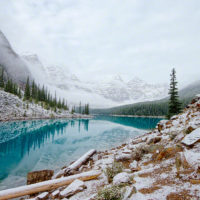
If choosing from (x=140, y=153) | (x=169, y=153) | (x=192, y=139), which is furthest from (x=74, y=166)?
(x=192, y=139)

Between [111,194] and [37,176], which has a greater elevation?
[111,194]

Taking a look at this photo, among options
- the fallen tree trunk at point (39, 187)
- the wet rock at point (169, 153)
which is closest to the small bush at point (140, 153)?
the wet rock at point (169, 153)

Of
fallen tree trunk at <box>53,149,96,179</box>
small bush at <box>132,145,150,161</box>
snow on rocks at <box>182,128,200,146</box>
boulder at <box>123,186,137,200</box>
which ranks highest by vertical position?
snow on rocks at <box>182,128,200,146</box>

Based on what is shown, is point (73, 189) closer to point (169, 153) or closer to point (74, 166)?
point (74, 166)

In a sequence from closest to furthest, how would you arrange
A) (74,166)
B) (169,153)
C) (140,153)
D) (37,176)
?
(169,153) → (37,176) → (140,153) → (74,166)

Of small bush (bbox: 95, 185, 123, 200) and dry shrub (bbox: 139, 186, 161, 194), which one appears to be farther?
dry shrub (bbox: 139, 186, 161, 194)

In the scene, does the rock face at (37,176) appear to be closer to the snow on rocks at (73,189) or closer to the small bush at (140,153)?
the snow on rocks at (73,189)

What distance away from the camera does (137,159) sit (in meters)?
7.96

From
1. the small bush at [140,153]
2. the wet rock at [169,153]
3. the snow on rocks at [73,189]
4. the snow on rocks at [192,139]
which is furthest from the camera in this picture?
the small bush at [140,153]

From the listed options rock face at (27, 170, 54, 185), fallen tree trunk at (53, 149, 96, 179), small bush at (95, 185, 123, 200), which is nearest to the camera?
small bush at (95, 185, 123, 200)

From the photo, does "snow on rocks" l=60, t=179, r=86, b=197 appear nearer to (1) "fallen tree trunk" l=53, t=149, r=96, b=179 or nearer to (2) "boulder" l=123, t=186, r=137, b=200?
(2) "boulder" l=123, t=186, r=137, b=200

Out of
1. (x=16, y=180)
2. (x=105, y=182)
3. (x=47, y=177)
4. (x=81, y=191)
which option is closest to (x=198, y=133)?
(x=105, y=182)

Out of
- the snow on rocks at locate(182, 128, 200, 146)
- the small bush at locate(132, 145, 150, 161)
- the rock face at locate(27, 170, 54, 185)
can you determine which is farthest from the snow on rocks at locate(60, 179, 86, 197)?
the snow on rocks at locate(182, 128, 200, 146)

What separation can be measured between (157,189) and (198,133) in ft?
12.5
